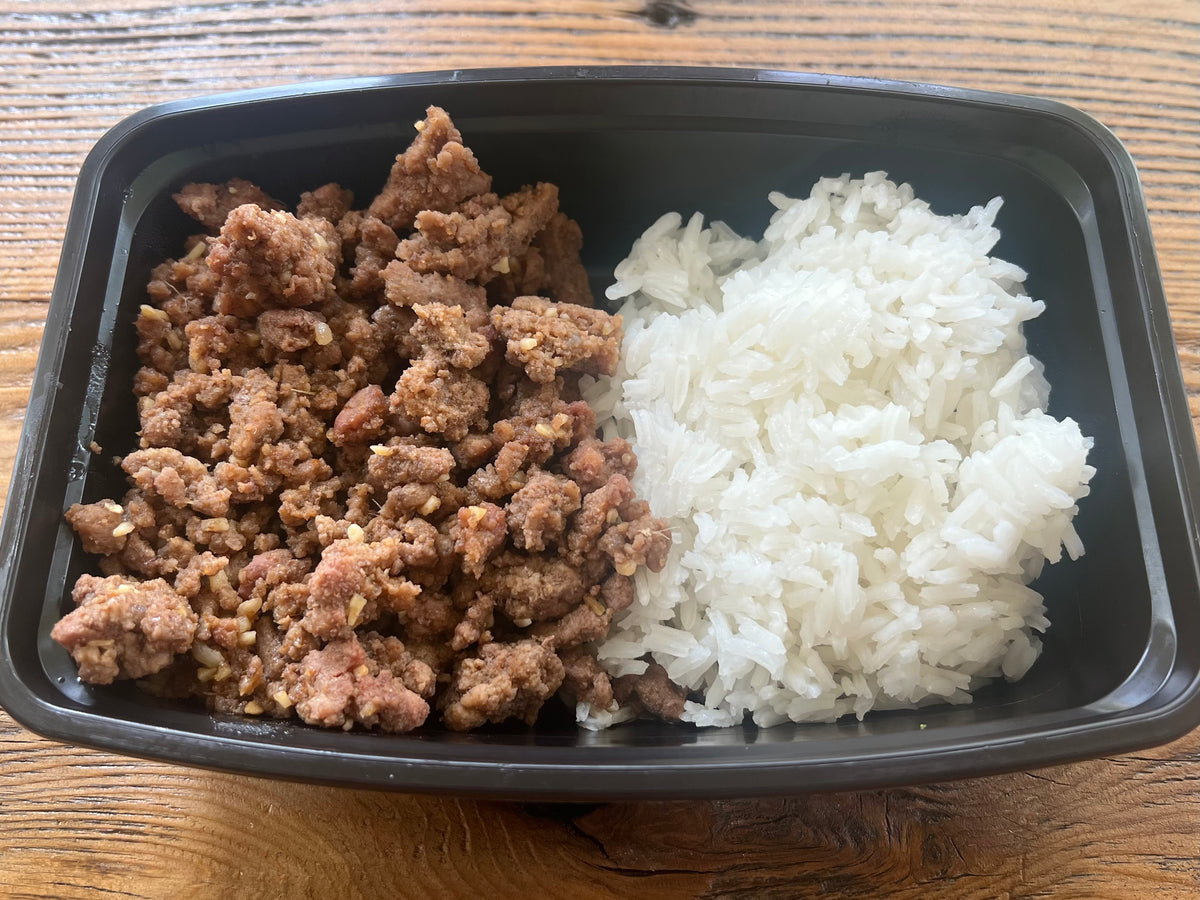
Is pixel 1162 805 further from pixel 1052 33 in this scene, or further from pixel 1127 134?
pixel 1052 33

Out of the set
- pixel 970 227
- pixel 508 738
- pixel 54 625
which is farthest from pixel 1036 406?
pixel 54 625

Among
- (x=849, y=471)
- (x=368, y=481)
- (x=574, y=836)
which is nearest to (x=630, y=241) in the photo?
(x=849, y=471)

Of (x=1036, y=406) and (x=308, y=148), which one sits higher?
(x=308, y=148)

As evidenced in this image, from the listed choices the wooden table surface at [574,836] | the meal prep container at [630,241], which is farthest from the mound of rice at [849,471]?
the wooden table surface at [574,836]

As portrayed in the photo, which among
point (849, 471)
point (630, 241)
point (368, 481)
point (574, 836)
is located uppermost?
point (630, 241)

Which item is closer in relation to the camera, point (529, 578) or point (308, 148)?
point (529, 578)

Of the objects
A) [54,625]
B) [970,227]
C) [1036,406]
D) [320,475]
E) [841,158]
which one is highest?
[841,158]

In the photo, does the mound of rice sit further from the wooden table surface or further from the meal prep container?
the wooden table surface

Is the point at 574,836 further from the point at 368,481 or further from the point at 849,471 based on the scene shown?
the point at 849,471
